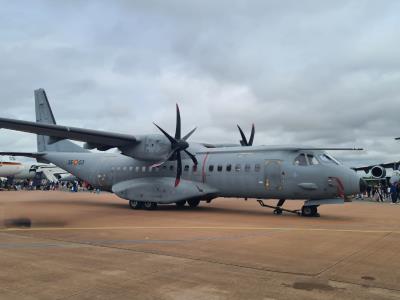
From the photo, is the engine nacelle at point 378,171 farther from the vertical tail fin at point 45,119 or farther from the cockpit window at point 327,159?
the vertical tail fin at point 45,119

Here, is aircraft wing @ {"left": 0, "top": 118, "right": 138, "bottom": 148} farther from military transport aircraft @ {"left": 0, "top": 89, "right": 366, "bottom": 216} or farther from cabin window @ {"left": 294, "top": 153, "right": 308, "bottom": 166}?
cabin window @ {"left": 294, "top": 153, "right": 308, "bottom": 166}

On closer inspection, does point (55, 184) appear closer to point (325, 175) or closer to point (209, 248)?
point (325, 175)

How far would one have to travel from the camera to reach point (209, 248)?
8555 millimetres

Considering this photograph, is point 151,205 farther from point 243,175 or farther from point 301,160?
point 301,160

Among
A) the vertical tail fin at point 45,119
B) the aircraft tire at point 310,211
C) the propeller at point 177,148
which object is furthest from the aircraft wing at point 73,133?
the aircraft tire at point 310,211

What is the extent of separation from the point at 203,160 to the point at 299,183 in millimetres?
5363

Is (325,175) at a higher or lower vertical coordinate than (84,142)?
lower

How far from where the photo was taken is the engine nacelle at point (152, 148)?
19406 millimetres

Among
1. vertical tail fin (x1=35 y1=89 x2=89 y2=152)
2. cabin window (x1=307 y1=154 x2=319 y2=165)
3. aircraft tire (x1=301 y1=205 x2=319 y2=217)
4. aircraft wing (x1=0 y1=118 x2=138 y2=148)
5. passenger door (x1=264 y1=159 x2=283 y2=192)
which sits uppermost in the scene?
vertical tail fin (x1=35 y1=89 x2=89 y2=152)

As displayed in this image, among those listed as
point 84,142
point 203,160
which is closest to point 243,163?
point 203,160

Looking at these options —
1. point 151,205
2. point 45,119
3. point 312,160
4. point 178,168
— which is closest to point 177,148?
point 178,168

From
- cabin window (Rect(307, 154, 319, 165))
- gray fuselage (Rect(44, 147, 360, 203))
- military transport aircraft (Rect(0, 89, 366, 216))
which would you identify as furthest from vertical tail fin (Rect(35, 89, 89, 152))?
cabin window (Rect(307, 154, 319, 165))

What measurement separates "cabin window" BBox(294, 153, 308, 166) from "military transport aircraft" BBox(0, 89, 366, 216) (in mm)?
43

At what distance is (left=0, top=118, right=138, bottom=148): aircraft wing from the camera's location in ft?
54.4
